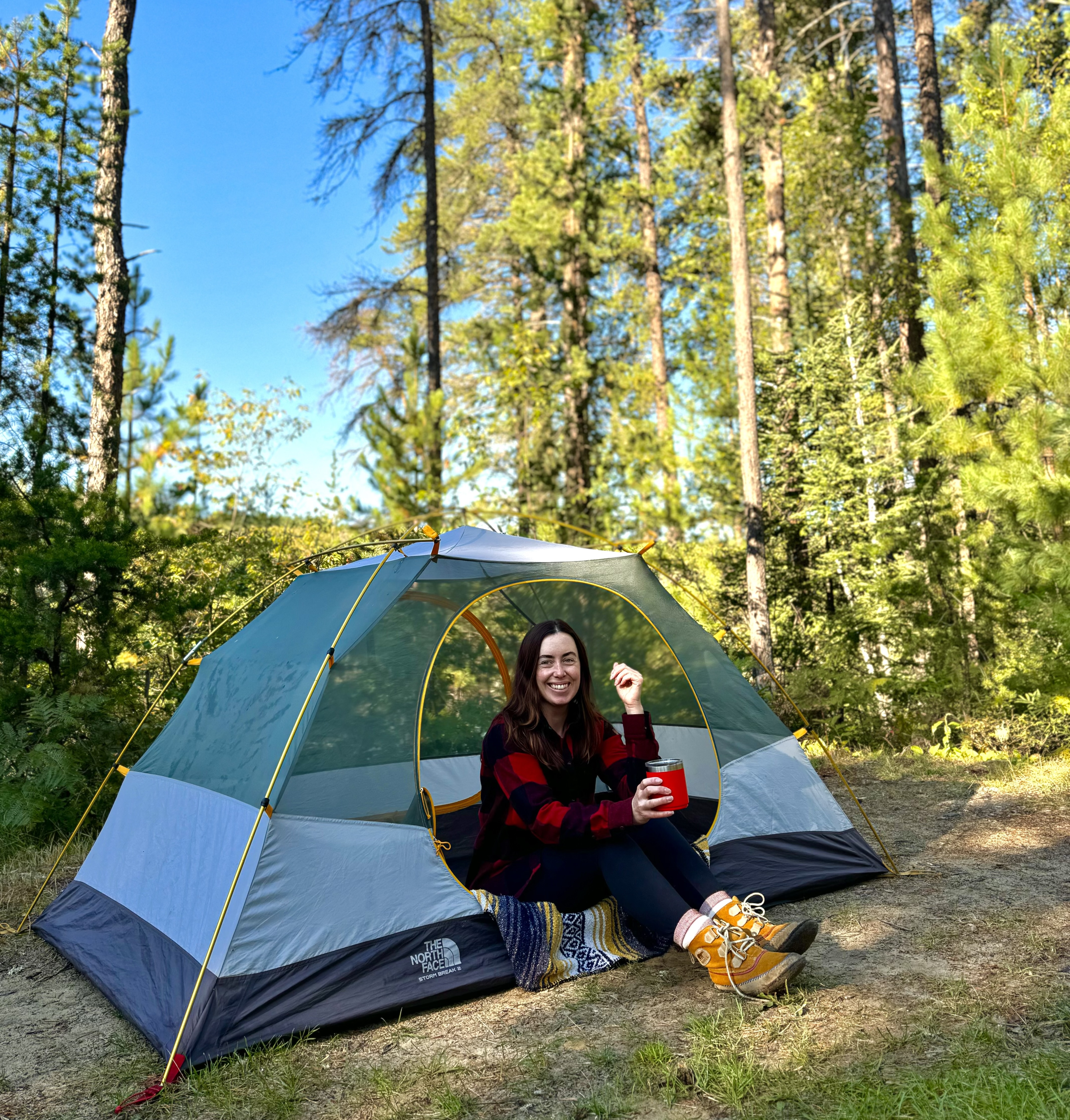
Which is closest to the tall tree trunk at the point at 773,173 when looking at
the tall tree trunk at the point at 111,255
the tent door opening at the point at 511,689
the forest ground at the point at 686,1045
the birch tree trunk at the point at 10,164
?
the tent door opening at the point at 511,689

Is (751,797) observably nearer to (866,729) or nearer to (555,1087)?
(555,1087)

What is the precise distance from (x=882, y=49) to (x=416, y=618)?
9238 millimetres

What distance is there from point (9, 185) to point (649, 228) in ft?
30.9

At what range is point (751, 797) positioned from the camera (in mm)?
4008

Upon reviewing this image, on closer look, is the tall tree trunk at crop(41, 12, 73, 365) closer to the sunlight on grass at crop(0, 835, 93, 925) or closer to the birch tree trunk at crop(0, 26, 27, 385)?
the birch tree trunk at crop(0, 26, 27, 385)

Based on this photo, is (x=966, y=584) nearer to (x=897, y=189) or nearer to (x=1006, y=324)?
(x=1006, y=324)

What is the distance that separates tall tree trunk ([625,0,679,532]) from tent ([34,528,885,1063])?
8.89m

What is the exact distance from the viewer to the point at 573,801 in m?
3.28

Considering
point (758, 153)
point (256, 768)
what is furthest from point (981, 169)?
point (758, 153)

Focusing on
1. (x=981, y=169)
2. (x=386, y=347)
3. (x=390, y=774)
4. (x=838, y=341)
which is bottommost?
(x=390, y=774)

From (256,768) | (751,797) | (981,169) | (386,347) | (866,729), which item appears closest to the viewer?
(256,768)

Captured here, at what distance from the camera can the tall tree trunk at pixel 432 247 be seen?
10.2m

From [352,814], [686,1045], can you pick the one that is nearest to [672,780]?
[686,1045]

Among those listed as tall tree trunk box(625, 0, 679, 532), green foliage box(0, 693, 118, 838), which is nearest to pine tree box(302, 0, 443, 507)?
tall tree trunk box(625, 0, 679, 532)
